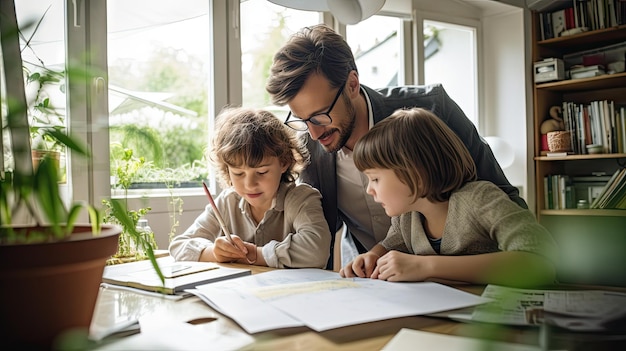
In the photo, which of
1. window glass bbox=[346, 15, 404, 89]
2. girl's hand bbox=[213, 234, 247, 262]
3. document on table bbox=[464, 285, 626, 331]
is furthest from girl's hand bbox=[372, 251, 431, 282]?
window glass bbox=[346, 15, 404, 89]

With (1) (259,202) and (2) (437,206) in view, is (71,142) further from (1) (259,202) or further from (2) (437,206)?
(1) (259,202)

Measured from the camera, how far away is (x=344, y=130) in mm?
1650

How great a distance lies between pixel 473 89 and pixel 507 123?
36cm

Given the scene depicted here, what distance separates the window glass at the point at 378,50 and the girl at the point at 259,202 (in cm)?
173

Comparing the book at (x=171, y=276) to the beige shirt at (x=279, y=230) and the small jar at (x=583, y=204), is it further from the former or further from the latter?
the small jar at (x=583, y=204)

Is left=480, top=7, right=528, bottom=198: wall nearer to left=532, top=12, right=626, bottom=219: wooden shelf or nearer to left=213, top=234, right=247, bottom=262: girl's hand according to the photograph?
left=532, top=12, right=626, bottom=219: wooden shelf

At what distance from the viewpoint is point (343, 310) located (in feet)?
2.59

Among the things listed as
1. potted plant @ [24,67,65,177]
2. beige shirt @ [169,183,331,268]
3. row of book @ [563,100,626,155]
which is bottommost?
beige shirt @ [169,183,331,268]

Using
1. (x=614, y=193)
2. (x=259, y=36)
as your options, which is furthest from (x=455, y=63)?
(x=259, y=36)

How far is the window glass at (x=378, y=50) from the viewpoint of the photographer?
3.31 m

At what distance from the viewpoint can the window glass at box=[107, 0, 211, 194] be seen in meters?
2.22

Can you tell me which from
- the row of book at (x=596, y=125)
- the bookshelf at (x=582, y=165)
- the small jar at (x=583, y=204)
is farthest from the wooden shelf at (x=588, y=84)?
the small jar at (x=583, y=204)

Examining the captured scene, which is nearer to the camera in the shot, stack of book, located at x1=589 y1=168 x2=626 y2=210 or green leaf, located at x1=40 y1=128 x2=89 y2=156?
green leaf, located at x1=40 y1=128 x2=89 y2=156

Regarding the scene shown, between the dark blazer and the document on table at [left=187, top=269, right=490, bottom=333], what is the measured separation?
71 centimetres
